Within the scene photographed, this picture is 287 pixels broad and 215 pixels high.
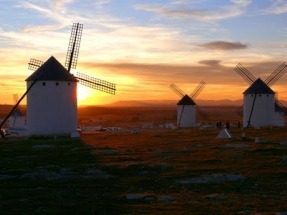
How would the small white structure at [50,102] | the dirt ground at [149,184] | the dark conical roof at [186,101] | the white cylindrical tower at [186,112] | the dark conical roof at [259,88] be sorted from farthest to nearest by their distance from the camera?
1. the white cylindrical tower at [186,112]
2. the dark conical roof at [186,101]
3. the dark conical roof at [259,88]
4. the small white structure at [50,102]
5. the dirt ground at [149,184]

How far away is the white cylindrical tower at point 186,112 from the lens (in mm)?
91312

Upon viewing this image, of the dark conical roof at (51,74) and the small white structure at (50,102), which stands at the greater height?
the dark conical roof at (51,74)

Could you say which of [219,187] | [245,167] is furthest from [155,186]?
[245,167]

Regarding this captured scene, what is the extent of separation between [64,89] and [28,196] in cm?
3515

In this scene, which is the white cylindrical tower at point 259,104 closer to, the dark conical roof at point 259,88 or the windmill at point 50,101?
the dark conical roof at point 259,88

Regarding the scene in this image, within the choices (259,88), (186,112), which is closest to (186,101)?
(186,112)

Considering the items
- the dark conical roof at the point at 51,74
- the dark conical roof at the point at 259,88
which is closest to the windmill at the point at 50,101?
the dark conical roof at the point at 51,74

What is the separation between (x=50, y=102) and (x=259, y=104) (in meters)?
35.5

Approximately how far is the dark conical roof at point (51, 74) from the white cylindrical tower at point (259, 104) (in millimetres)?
32767

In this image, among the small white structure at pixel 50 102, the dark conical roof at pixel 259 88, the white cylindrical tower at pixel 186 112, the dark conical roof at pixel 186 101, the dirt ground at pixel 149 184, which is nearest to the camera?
the dirt ground at pixel 149 184

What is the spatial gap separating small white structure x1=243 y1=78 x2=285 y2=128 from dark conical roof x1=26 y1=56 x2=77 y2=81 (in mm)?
32769

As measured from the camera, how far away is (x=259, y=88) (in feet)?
250

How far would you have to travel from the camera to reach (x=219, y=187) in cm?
1833

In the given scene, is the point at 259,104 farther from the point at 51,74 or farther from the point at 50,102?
the point at 50,102
